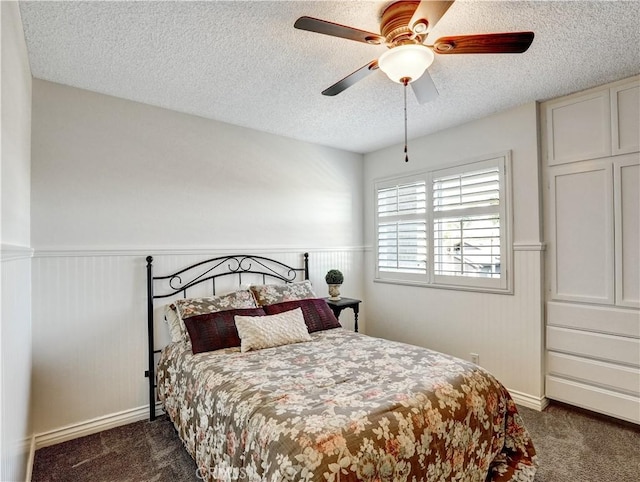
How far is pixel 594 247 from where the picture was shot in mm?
2689

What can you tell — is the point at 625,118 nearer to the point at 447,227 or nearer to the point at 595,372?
the point at 447,227

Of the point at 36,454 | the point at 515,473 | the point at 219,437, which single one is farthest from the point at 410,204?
the point at 36,454

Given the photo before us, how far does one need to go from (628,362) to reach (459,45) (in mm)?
2545

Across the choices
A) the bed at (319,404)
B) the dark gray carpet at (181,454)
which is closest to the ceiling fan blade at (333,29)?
the bed at (319,404)

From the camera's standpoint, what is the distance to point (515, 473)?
6.21ft

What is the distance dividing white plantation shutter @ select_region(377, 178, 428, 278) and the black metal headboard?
1022mm

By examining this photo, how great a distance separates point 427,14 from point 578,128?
2036mm

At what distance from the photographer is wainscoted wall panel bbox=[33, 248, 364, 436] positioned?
2.39m

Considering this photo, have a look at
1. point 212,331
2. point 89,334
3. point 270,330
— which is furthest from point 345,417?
point 89,334

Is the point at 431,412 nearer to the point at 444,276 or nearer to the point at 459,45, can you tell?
the point at 459,45

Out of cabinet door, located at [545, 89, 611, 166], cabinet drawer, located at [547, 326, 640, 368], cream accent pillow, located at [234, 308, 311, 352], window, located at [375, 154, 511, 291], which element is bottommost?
cabinet drawer, located at [547, 326, 640, 368]

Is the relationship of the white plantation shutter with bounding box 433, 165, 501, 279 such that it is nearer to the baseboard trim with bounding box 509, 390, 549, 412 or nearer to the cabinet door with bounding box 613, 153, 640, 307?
the cabinet door with bounding box 613, 153, 640, 307

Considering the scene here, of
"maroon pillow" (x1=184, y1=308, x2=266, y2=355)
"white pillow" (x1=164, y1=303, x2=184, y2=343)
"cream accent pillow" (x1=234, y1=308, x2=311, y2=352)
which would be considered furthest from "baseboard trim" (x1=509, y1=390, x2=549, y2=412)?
"white pillow" (x1=164, y1=303, x2=184, y2=343)

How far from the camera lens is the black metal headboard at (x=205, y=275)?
280cm
